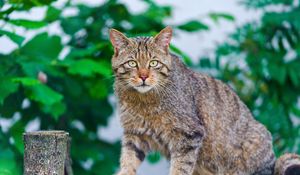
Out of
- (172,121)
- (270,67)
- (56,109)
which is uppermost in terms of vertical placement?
(172,121)

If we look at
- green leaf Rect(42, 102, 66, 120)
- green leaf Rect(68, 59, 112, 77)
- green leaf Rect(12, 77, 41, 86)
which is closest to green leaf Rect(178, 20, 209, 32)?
green leaf Rect(68, 59, 112, 77)

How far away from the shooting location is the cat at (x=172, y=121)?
17.1 feet

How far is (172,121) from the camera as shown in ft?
17.2

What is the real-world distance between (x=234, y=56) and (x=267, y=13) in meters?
0.58

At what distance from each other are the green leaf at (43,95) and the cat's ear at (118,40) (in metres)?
1.17

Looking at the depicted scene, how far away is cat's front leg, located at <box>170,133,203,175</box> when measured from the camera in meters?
5.19

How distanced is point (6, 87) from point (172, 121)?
151 centimetres

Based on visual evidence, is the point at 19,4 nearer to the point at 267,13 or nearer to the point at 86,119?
the point at 86,119

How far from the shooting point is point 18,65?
6672 mm

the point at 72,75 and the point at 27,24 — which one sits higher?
the point at 27,24

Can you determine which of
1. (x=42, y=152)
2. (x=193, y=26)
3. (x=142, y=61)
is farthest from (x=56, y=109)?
(x=42, y=152)

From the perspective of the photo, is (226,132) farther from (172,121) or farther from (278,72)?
(278,72)

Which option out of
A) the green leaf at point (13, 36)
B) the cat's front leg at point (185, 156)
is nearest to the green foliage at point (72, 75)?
the green leaf at point (13, 36)

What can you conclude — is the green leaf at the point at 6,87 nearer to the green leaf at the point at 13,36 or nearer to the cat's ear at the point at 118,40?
the green leaf at the point at 13,36
